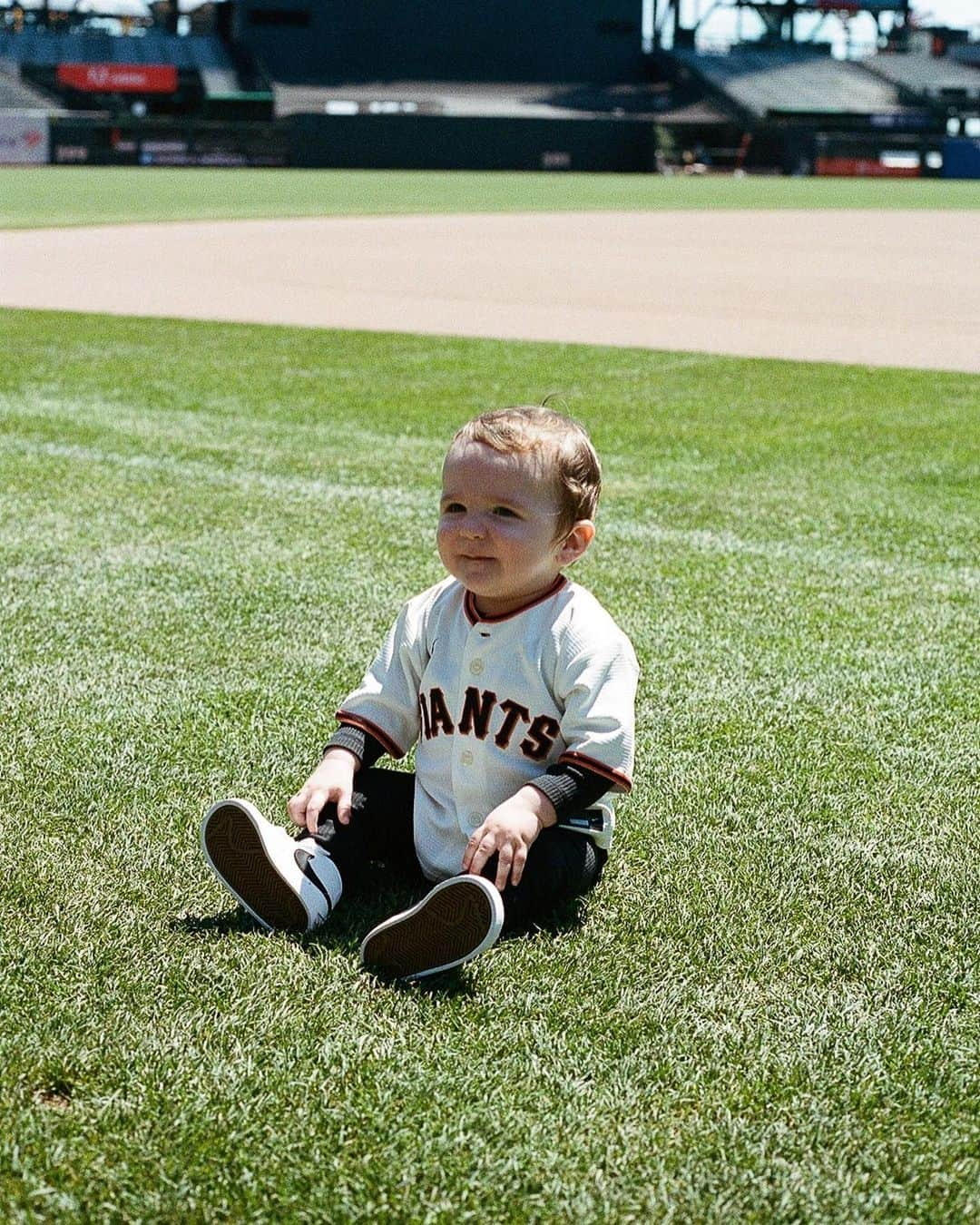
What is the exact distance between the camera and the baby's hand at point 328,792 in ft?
8.29

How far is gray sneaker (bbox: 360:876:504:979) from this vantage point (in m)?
2.24

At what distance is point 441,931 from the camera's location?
2283mm

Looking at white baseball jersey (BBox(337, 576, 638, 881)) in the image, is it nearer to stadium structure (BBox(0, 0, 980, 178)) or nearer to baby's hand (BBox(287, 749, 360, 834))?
baby's hand (BBox(287, 749, 360, 834))

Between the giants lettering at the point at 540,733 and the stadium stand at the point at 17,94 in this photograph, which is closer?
the giants lettering at the point at 540,733

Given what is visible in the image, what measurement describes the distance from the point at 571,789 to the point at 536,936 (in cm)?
24

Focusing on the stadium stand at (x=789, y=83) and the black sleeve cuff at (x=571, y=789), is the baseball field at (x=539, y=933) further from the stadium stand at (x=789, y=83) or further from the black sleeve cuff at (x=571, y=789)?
the stadium stand at (x=789, y=83)

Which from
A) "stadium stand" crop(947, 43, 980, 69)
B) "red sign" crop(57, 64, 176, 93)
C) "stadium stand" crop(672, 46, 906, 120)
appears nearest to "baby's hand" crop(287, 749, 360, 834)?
"red sign" crop(57, 64, 176, 93)

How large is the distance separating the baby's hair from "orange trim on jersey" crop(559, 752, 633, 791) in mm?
352

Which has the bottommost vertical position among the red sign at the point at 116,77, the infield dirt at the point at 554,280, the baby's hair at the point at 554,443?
the infield dirt at the point at 554,280

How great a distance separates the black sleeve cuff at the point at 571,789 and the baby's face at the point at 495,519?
1.03 ft

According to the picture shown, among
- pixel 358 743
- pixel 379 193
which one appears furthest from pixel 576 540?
pixel 379 193

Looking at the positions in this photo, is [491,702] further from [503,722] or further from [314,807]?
[314,807]

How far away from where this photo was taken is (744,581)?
4.79 m

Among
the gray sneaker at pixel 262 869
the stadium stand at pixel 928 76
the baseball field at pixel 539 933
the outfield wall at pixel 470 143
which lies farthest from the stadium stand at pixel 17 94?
the gray sneaker at pixel 262 869
